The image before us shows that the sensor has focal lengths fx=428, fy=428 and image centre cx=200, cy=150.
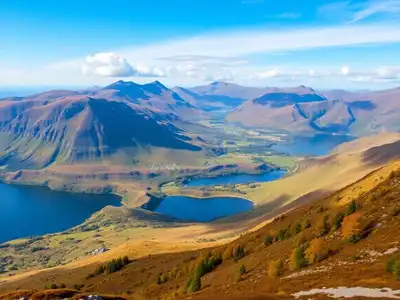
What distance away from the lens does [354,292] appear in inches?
1697

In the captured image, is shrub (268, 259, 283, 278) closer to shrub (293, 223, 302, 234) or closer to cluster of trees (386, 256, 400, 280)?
cluster of trees (386, 256, 400, 280)

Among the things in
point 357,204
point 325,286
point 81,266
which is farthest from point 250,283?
point 81,266

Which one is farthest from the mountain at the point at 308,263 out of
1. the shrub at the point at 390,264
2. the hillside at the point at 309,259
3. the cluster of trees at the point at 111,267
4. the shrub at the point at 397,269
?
the cluster of trees at the point at 111,267

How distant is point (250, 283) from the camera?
204 ft

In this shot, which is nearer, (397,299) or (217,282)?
(397,299)

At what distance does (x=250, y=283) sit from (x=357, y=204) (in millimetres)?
31572

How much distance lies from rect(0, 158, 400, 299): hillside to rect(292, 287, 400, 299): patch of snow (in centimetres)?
45

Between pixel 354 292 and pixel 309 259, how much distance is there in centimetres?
1961

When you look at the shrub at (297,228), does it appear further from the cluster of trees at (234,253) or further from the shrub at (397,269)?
the shrub at (397,269)

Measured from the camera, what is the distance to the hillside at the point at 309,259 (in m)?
49.7

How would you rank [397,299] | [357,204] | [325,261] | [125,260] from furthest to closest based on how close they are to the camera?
[125,260] < [357,204] < [325,261] < [397,299]

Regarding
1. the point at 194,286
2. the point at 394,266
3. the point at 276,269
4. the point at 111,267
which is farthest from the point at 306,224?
the point at 111,267

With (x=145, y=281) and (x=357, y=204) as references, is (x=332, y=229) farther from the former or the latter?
(x=145, y=281)

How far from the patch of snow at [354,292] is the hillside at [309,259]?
452 millimetres
